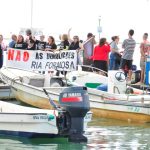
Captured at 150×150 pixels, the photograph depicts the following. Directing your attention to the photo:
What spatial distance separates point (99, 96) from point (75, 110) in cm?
416

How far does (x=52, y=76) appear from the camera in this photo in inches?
787

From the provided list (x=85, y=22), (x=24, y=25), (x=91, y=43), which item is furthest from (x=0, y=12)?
(x=91, y=43)

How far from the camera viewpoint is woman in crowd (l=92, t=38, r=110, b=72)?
2233 cm

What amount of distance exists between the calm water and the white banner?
4748mm

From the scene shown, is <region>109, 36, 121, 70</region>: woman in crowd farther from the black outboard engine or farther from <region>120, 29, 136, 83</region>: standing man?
the black outboard engine

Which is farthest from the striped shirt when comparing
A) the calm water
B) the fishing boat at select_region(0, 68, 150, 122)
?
the calm water

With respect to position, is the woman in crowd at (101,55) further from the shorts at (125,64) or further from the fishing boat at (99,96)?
the fishing boat at (99,96)

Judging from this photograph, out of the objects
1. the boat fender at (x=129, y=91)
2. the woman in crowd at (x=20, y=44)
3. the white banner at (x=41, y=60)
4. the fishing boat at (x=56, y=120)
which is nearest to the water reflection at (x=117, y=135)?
the fishing boat at (x=56, y=120)

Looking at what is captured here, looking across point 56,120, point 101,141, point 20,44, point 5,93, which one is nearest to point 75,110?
point 56,120

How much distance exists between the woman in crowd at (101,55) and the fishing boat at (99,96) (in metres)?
1.74

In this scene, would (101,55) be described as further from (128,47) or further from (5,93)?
(5,93)

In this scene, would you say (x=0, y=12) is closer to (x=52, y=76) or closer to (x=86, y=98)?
(x=52, y=76)

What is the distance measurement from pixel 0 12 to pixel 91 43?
11.6 metres

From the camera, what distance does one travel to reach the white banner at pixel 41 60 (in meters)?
21.2
